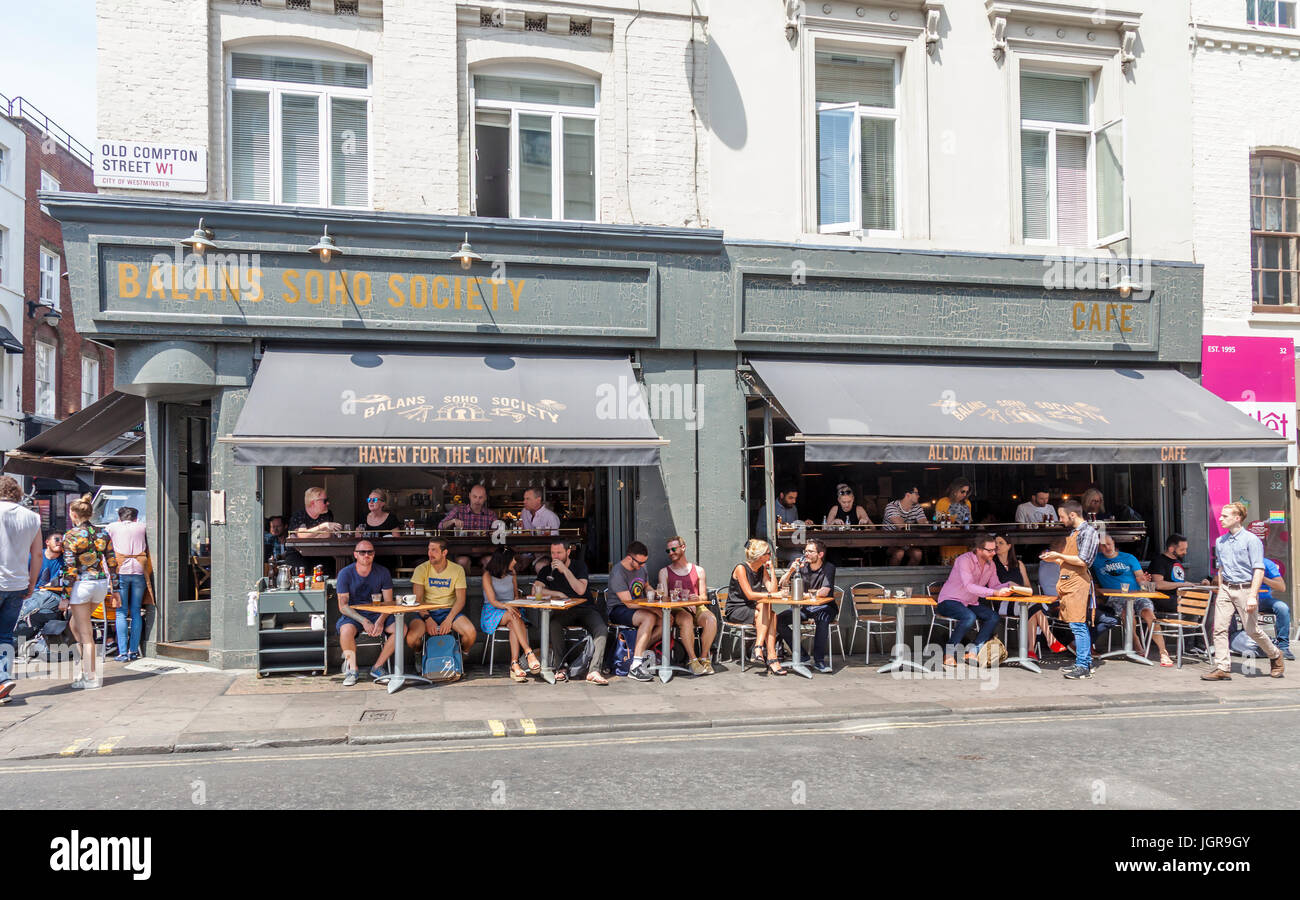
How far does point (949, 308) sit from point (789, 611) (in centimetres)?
466

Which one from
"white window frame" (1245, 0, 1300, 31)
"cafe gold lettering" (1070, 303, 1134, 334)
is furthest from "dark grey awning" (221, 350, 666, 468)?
"white window frame" (1245, 0, 1300, 31)

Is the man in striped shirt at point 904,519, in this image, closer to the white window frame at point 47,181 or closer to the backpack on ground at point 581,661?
the backpack on ground at point 581,661

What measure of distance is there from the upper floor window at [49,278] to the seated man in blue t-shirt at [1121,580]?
30121 mm

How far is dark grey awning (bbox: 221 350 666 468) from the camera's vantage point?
32.1ft

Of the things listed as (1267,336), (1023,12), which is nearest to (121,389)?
(1023,12)

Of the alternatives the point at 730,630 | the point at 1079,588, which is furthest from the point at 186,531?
the point at 1079,588

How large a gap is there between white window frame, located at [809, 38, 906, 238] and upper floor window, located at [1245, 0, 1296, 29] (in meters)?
5.61

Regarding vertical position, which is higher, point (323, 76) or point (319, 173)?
point (323, 76)

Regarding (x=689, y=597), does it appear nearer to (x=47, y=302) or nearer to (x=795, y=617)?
(x=795, y=617)

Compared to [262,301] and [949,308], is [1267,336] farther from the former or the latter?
[262,301]

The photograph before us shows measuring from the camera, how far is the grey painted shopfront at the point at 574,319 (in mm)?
10781

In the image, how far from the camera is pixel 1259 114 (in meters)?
14.0

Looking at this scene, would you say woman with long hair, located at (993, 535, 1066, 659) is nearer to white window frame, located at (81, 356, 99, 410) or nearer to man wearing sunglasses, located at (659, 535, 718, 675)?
man wearing sunglasses, located at (659, 535, 718, 675)

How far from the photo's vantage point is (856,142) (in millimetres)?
12836
